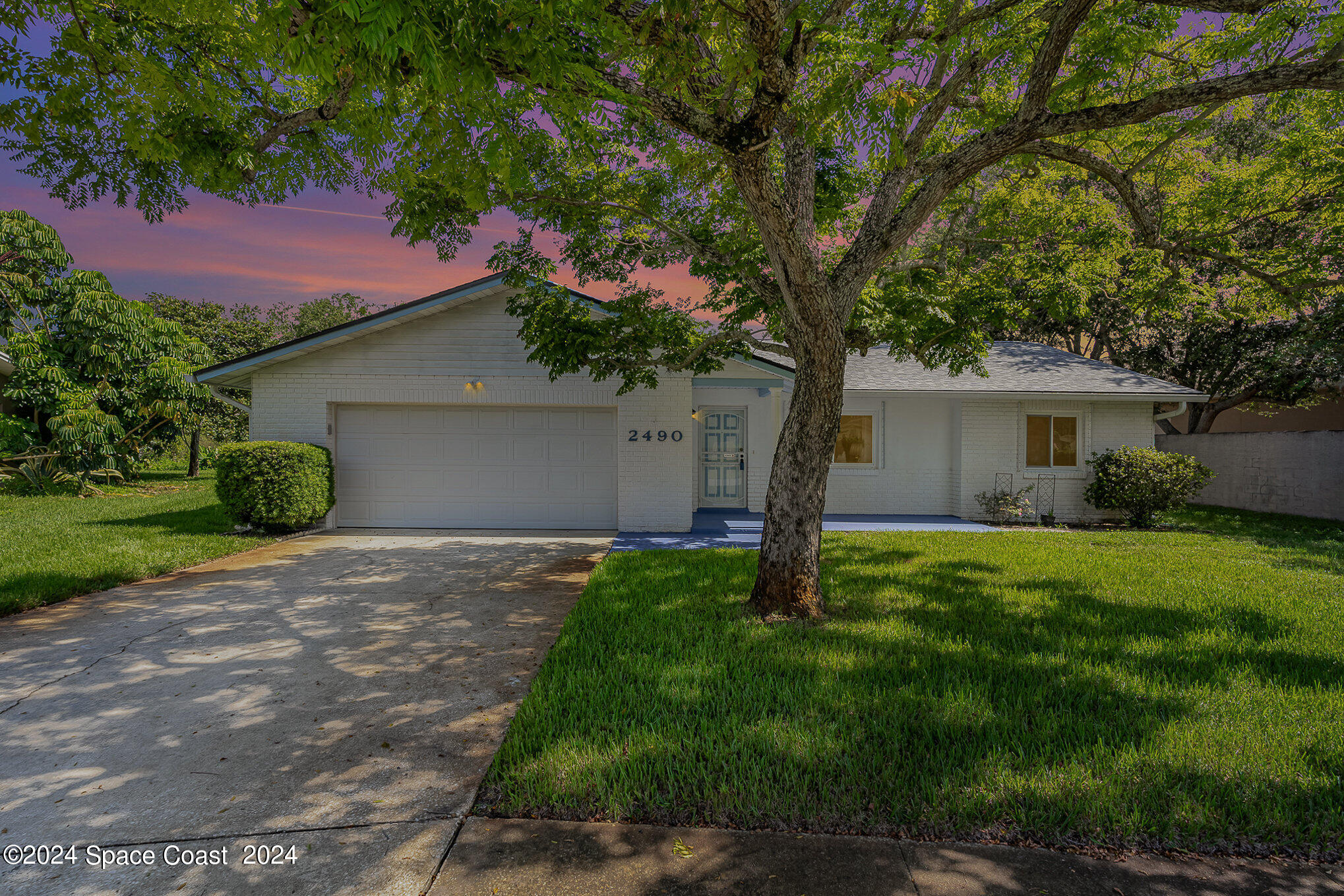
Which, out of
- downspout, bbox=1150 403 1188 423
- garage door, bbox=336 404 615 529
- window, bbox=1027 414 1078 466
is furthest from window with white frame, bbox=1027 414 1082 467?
garage door, bbox=336 404 615 529

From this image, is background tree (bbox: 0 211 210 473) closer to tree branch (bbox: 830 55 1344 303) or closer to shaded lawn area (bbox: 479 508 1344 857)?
shaded lawn area (bbox: 479 508 1344 857)

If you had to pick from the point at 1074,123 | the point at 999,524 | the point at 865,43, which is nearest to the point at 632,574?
the point at 865,43

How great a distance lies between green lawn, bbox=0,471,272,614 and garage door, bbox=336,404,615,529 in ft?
6.54

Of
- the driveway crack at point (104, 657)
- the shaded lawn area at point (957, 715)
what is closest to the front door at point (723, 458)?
the shaded lawn area at point (957, 715)

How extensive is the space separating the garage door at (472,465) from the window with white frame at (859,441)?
5.06 metres

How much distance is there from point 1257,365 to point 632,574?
18.0 meters

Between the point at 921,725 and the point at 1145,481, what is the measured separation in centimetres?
1073

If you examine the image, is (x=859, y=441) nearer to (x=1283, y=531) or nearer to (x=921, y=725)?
(x=1283, y=531)

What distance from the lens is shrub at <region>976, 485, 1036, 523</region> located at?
11.9 meters

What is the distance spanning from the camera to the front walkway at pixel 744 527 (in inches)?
371

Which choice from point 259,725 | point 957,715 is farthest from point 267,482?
point 957,715

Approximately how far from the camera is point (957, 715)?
355 centimetres

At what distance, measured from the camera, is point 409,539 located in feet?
32.8

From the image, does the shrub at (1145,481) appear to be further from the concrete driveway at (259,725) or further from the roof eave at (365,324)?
the concrete driveway at (259,725)
